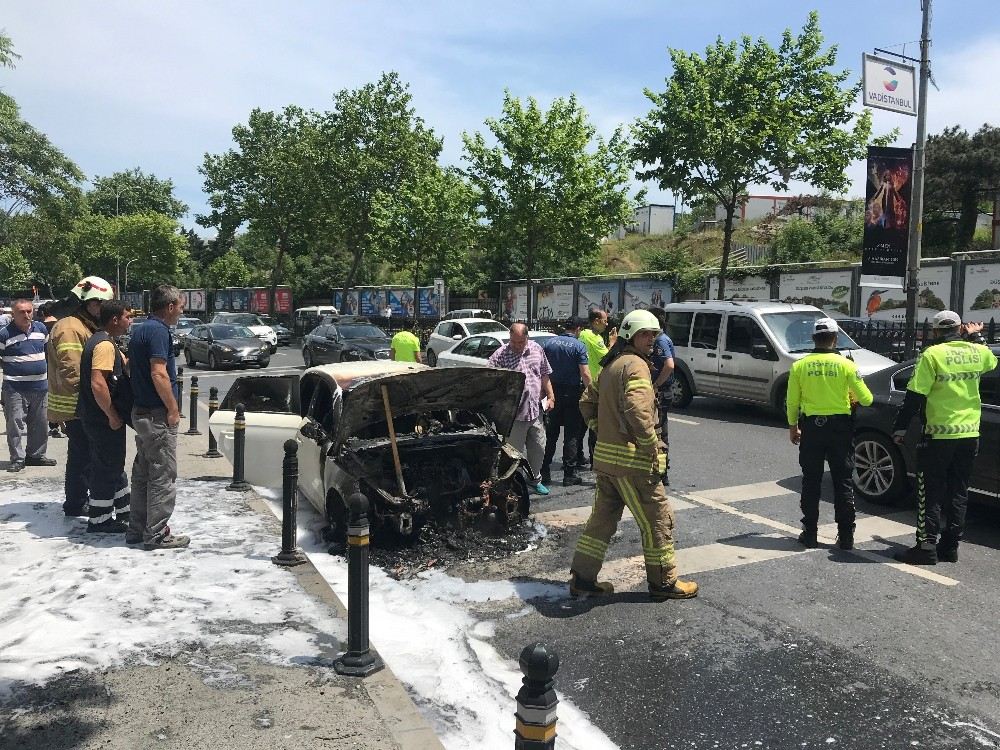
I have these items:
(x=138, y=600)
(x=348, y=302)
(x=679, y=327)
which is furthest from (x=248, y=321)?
(x=138, y=600)

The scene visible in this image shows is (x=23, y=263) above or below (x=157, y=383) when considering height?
above

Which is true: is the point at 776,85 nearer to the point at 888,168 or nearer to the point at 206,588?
the point at 888,168

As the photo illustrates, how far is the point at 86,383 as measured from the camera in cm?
590

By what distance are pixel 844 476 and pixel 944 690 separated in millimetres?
2368

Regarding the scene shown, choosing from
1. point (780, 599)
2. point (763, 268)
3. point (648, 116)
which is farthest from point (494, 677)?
point (763, 268)

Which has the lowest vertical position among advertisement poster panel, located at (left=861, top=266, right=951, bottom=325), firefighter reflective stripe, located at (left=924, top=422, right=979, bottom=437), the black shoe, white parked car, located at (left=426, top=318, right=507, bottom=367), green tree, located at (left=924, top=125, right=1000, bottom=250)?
the black shoe

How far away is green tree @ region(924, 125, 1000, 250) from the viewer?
1529 inches

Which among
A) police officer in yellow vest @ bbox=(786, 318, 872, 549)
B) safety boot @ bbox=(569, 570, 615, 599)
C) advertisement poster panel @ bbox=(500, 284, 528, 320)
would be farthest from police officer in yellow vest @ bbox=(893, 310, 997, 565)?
advertisement poster panel @ bbox=(500, 284, 528, 320)

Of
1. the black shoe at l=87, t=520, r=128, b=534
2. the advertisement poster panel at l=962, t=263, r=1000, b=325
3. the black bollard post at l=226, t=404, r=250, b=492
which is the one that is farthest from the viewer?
the advertisement poster panel at l=962, t=263, r=1000, b=325

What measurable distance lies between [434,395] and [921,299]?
20.5 metres

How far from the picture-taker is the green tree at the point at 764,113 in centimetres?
1906

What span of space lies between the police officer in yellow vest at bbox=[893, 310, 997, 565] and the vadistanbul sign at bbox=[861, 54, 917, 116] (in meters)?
9.88

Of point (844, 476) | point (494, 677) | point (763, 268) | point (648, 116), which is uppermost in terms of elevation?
point (648, 116)

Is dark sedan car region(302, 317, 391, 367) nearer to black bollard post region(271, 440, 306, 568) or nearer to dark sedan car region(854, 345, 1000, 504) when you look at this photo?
dark sedan car region(854, 345, 1000, 504)
